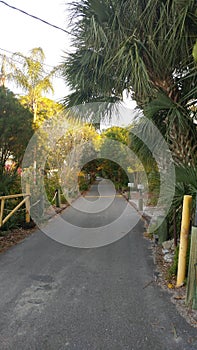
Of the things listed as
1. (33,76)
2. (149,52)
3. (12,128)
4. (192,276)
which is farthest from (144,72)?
(33,76)

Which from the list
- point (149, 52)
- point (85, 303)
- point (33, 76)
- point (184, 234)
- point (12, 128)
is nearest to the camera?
point (85, 303)

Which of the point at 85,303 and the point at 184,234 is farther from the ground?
the point at 184,234

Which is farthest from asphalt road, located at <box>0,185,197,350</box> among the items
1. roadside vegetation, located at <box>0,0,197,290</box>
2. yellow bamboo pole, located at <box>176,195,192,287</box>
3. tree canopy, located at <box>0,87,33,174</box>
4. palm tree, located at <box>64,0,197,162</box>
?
tree canopy, located at <box>0,87,33,174</box>

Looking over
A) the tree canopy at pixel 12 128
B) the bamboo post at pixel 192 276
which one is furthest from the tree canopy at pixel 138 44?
the bamboo post at pixel 192 276

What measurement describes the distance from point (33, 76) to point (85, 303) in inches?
357

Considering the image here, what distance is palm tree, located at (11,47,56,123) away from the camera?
9156 millimetres

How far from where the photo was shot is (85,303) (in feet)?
8.61

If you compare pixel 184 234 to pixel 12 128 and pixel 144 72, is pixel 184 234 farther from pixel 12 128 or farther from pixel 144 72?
pixel 12 128

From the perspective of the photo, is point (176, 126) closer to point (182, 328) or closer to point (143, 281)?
point (143, 281)

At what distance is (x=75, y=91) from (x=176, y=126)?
2357mm

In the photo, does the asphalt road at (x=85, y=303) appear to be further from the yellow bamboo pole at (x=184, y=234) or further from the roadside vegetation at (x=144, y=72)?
the roadside vegetation at (x=144, y=72)

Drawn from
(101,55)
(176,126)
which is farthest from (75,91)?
(176,126)

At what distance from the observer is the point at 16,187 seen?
6.42 meters

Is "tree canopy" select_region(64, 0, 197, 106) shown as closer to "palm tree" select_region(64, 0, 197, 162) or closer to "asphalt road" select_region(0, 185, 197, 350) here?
"palm tree" select_region(64, 0, 197, 162)
